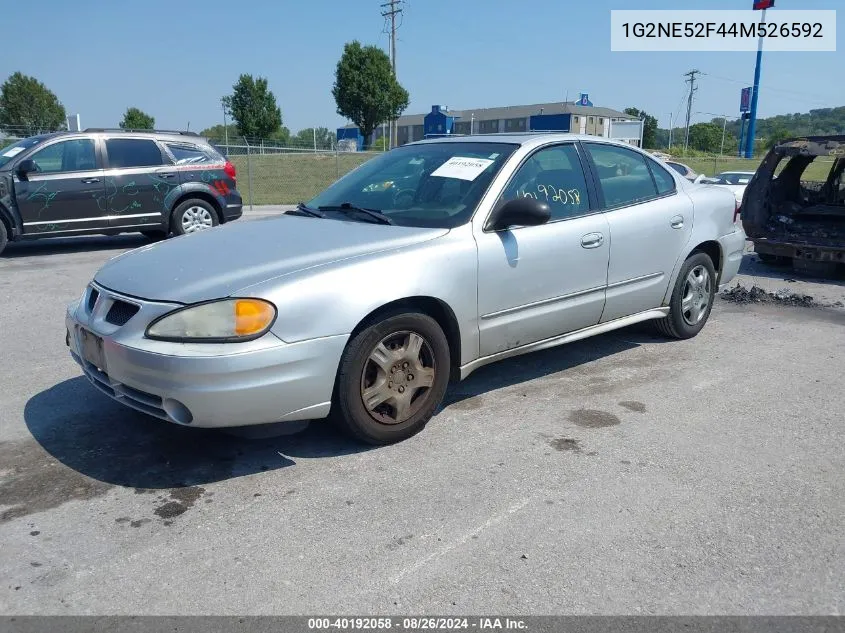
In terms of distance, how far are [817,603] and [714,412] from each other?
1.92 meters

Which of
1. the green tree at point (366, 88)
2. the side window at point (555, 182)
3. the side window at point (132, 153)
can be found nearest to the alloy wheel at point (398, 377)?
the side window at point (555, 182)

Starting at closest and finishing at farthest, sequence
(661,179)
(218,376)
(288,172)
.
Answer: (218,376)
(661,179)
(288,172)

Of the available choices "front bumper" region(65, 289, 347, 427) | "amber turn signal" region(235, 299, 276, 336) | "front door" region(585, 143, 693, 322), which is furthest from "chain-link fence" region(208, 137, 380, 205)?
"amber turn signal" region(235, 299, 276, 336)

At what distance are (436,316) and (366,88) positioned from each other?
179 feet

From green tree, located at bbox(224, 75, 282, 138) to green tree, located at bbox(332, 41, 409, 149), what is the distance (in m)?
5.43

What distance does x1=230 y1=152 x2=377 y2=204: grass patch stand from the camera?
914 inches

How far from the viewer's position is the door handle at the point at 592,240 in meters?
4.71

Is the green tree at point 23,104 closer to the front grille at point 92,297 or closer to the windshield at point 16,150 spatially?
the windshield at point 16,150

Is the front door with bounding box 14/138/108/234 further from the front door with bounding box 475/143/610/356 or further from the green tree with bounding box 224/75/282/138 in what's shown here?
the green tree with bounding box 224/75/282/138

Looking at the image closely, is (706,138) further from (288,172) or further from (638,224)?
(638,224)

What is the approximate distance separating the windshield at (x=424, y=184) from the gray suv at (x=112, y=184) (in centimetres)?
487

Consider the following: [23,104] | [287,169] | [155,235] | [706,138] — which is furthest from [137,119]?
[706,138]

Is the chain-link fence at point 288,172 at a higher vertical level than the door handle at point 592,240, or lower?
lower

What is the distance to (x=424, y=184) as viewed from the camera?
462 centimetres
